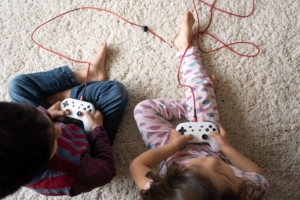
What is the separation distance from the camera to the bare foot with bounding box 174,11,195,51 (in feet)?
2.54

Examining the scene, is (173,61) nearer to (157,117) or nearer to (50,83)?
(157,117)

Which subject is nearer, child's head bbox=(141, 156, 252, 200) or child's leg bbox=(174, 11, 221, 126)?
child's head bbox=(141, 156, 252, 200)

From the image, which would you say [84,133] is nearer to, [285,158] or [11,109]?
[11,109]

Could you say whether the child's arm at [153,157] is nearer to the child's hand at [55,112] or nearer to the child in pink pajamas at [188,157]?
the child in pink pajamas at [188,157]

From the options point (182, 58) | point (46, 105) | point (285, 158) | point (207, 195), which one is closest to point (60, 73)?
point (46, 105)

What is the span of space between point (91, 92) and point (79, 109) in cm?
8

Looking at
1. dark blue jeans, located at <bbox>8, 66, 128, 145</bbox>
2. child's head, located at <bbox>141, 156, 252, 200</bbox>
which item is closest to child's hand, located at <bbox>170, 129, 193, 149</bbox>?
child's head, located at <bbox>141, 156, 252, 200</bbox>

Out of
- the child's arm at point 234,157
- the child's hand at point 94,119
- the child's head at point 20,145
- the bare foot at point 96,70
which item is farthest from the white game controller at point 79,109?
the child's arm at point 234,157

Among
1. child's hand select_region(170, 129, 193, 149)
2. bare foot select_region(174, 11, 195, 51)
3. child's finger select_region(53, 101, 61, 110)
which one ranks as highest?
bare foot select_region(174, 11, 195, 51)

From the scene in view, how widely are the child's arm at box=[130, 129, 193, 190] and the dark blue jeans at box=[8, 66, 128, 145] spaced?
170mm

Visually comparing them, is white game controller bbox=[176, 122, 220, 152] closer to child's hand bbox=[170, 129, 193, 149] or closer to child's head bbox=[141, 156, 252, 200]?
child's hand bbox=[170, 129, 193, 149]

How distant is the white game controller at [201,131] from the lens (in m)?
0.64

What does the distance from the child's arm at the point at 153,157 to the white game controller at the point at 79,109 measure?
0.21 metres

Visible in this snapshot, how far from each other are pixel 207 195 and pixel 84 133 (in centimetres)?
44
